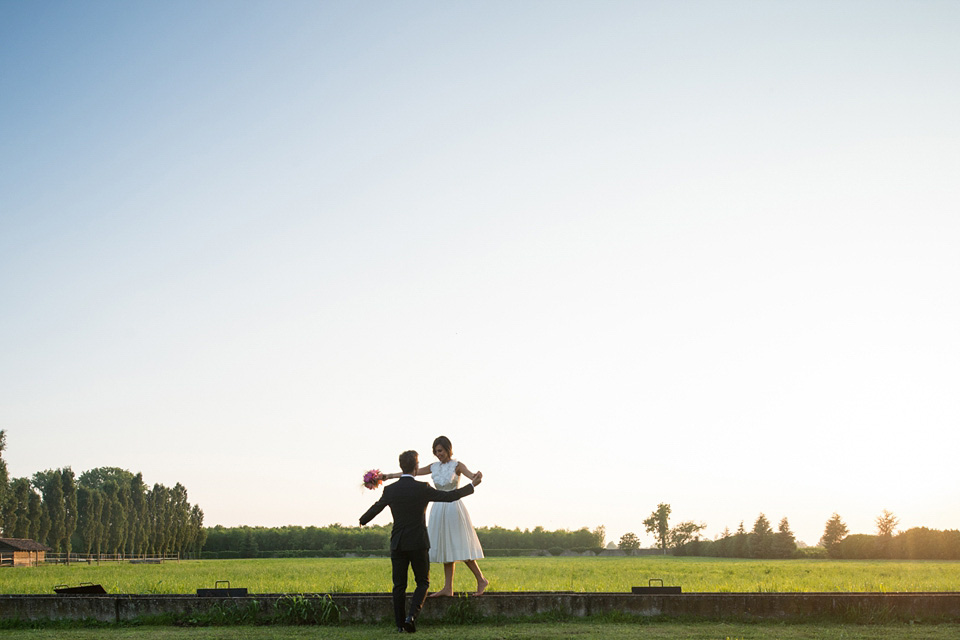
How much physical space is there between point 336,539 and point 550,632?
380 feet

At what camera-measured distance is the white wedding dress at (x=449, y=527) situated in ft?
32.1

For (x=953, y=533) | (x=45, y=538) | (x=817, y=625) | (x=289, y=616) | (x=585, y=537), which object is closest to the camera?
→ (x=817, y=625)

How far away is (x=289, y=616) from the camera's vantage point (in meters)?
9.20

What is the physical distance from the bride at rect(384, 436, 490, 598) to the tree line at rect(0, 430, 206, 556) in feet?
231

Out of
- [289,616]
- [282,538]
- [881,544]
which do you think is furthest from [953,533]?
[282,538]

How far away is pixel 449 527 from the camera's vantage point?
995 centimetres

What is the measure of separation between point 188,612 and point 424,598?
2.94m

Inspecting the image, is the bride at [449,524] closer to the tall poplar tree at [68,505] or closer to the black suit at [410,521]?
the black suit at [410,521]

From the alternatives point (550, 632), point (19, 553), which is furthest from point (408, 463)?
point (19, 553)

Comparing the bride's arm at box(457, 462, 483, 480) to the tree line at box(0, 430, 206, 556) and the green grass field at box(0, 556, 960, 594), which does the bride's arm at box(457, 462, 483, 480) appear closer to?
the green grass field at box(0, 556, 960, 594)

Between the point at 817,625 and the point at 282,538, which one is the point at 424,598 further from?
the point at 282,538

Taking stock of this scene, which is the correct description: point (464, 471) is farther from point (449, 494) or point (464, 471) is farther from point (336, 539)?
point (336, 539)

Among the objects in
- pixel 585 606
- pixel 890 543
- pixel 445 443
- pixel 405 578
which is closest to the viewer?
pixel 405 578

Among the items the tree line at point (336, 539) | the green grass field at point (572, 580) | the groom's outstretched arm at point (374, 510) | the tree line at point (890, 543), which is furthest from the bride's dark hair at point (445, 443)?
the tree line at point (336, 539)
